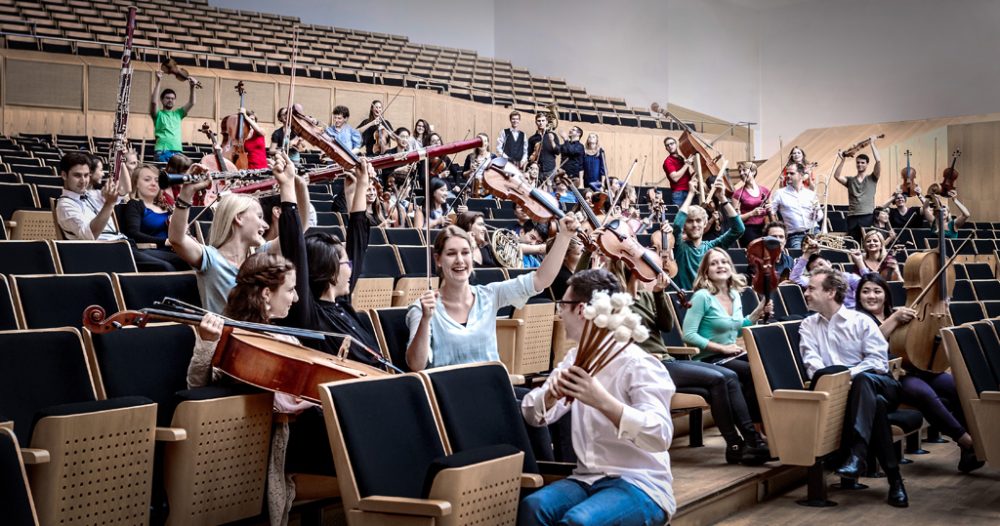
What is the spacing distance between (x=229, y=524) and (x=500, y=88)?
1183 cm

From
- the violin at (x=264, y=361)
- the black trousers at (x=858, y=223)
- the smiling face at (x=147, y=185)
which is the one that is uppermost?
the smiling face at (x=147, y=185)

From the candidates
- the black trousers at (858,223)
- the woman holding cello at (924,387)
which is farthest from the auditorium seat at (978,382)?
the black trousers at (858,223)

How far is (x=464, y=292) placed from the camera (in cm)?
274

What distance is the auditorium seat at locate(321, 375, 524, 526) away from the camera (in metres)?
1.74

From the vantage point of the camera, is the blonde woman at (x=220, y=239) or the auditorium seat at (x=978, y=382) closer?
the blonde woman at (x=220, y=239)

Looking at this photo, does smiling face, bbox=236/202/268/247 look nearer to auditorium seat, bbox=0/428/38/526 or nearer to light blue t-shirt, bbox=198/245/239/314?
light blue t-shirt, bbox=198/245/239/314

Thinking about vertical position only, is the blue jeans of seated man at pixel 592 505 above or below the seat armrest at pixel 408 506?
below

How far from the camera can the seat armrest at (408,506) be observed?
1.70 m

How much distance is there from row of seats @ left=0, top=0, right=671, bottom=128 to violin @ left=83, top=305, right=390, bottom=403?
8.49m

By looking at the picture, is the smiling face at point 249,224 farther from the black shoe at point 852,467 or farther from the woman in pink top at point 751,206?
the woman in pink top at point 751,206

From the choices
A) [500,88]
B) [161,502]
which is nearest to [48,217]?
[161,502]

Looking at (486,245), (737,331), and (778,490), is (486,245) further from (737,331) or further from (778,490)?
(778,490)

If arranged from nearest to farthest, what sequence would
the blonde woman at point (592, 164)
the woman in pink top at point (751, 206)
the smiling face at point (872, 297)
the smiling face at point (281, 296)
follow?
the smiling face at point (281, 296)
the smiling face at point (872, 297)
the woman in pink top at point (751, 206)
the blonde woman at point (592, 164)

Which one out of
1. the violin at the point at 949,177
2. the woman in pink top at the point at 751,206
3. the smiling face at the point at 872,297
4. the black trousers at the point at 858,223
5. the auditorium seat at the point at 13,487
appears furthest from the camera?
the violin at the point at 949,177
